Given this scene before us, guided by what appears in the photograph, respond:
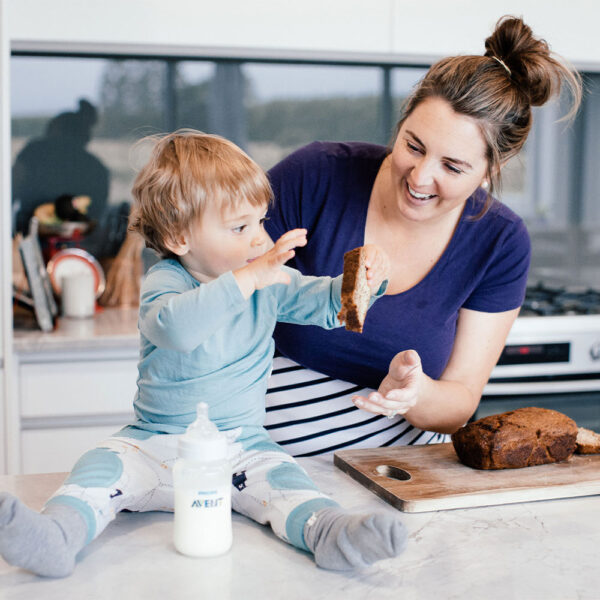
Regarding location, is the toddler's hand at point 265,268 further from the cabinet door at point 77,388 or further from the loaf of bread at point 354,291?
the cabinet door at point 77,388

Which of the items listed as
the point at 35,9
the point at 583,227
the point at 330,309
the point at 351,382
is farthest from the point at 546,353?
the point at 35,9

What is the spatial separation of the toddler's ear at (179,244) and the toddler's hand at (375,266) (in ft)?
0.90

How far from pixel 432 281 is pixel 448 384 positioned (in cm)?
20

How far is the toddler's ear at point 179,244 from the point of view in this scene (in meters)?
1.14

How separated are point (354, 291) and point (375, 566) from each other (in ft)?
1.22

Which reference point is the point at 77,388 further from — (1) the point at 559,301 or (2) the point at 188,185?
(1) the point at 559,301

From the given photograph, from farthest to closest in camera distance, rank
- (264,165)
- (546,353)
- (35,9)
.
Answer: (264,165), (546,353), (35,9)

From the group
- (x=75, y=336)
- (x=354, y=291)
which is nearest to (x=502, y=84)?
(x=354, y=291)

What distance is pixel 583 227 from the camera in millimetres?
3205

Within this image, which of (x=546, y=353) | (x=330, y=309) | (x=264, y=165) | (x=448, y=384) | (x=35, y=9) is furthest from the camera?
(x=264, y=165)

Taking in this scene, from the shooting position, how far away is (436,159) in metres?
1.29

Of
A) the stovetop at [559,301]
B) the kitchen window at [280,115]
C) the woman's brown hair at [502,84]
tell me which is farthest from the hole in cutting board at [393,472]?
the kitchen window at [280,115]

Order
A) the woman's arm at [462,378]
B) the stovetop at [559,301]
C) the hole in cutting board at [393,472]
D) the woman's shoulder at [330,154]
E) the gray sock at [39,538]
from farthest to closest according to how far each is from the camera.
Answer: the stovetop at [559,301], the woman's shoulder at [330,154], the woman's arm at [462,378], the hole in cutting board at [393,472], the gray sock at [39,538]

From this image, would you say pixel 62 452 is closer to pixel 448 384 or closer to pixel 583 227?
pixel 448 384
